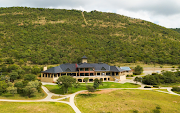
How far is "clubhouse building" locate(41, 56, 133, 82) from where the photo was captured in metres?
69.3

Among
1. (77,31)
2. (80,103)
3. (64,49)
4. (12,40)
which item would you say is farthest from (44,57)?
(80,103)

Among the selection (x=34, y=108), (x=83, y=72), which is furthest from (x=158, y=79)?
(x=34, y=108)

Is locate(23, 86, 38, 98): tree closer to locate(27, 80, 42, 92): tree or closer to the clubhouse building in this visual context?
locate(27, 80, 42, 92): tree

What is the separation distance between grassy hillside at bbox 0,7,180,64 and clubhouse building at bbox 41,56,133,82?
1367 inches

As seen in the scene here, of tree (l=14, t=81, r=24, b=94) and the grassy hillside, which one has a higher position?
the grassy hillside

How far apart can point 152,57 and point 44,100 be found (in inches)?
4414

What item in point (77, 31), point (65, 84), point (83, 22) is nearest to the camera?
point (65, 84)

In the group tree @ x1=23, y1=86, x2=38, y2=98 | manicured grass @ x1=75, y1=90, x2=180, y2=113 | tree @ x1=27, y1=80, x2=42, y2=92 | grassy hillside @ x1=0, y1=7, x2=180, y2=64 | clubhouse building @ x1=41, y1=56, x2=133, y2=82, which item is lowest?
manicured grass @ x1=75, y1=90, x2=180, y2=113

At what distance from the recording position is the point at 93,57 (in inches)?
4860

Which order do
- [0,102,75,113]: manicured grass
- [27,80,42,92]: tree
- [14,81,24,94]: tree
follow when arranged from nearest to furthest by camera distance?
1. [0,102,75,113]: manicured grass
2. [14,81,24,94]: tree
3. [27,80,42,92]: tree

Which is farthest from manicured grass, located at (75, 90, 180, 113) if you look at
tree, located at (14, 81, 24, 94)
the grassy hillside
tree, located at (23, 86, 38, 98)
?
the grassy hillside

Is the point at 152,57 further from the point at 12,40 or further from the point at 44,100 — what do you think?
the point at 12,40

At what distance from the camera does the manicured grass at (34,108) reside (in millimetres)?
35209

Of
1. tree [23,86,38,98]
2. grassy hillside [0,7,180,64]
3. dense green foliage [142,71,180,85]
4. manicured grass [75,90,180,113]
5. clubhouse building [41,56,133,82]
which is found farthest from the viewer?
grassy hillside [0,7,180,64]
